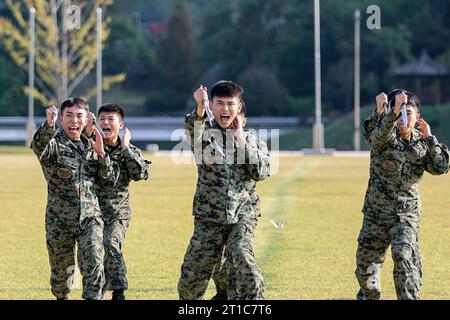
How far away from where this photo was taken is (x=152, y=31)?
10650cm

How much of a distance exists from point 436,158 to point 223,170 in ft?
6.22

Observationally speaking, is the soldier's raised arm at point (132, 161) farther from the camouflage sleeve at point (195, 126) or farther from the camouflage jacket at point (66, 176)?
the camouflage sleeve at point (195, 126)

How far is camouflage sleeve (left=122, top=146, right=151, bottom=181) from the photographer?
37.4ft

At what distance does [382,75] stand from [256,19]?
12.6 m

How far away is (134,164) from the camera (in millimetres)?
11414

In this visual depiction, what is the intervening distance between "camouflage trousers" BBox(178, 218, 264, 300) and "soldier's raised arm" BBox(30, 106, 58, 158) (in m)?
1.48

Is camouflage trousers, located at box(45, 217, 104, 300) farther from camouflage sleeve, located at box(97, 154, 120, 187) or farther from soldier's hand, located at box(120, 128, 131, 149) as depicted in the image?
soldier's hand, located at box(120, 128, 131, 149)

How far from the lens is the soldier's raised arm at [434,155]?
10789 millimetres

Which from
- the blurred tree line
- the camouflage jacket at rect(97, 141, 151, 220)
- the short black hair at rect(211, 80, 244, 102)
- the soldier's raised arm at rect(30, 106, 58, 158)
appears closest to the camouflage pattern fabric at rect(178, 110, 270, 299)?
the short black hair at rect(211, 80, 244, 102)

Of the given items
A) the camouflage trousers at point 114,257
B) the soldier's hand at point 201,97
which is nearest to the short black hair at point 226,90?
the soldier's hand at point 201,97

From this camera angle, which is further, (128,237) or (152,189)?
(152,189)

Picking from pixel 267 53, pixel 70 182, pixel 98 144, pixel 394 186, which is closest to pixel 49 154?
pixel 70 182
